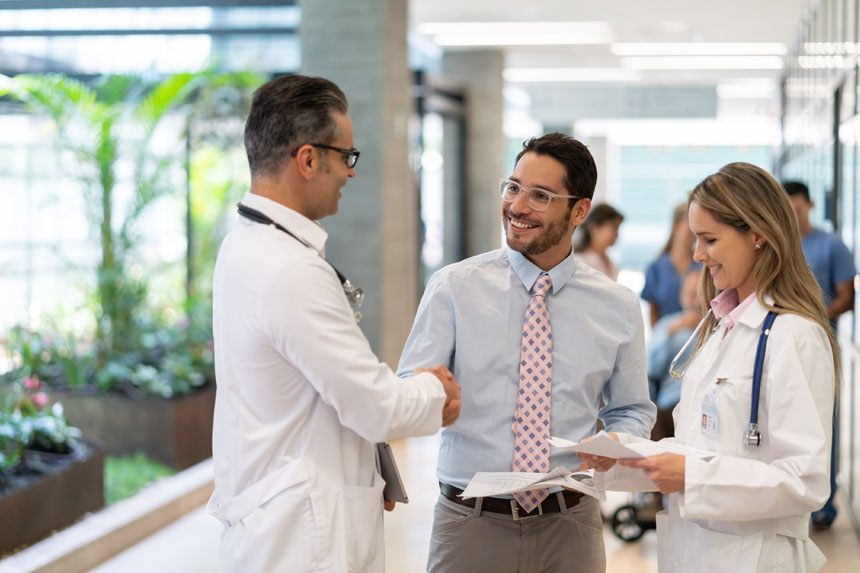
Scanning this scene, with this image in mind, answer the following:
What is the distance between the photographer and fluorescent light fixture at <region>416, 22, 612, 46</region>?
11.2 metres

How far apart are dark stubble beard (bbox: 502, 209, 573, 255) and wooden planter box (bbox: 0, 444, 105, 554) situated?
130 inches

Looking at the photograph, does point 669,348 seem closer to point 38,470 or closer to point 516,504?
point 516,504

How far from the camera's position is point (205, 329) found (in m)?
8.14

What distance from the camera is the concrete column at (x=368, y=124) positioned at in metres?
7.19

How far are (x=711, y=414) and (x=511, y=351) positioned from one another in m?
0.50

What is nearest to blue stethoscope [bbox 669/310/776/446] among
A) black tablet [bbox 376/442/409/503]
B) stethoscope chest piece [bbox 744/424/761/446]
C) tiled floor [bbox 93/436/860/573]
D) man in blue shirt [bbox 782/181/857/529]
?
stethoscope chest piece [bbox 744/424/761/446]

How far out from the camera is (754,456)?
5.85 ft

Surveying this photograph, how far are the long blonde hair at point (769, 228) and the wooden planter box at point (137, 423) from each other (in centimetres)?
519

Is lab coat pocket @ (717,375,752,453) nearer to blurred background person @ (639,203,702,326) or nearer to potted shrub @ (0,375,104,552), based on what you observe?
blurred background person @ (639,203,702,326)

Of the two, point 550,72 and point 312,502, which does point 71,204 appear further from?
point 550,72

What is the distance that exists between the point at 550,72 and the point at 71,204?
9607 mm

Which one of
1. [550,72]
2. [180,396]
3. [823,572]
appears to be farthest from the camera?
[550,72]

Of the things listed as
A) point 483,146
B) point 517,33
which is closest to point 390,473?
point 517,33

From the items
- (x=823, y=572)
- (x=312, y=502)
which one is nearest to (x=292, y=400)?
(x=312, y=502)
